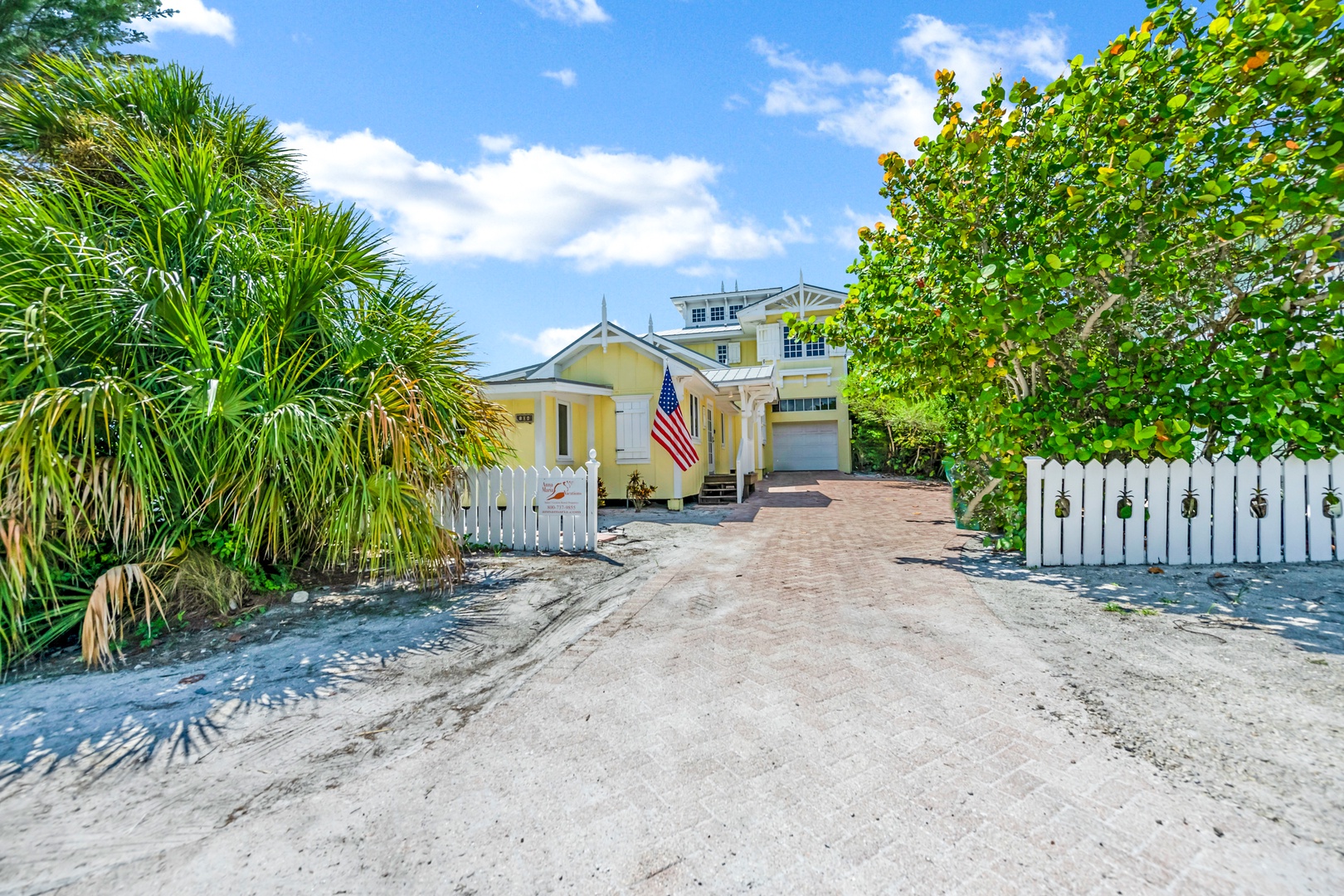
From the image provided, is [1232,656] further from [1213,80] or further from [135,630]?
[135,630]

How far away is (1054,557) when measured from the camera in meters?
5.80

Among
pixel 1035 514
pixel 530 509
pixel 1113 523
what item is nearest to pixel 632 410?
pixel 530 509

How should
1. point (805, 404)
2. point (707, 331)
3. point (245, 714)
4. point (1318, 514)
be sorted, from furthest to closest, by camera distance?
point (707, 331)
point (805, 404)
point (1318, 514)
point (245, 714)

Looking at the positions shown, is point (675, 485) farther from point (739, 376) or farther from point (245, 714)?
point (245, 714)

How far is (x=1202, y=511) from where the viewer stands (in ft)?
17.9

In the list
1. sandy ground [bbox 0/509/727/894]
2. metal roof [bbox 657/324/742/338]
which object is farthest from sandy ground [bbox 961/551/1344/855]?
metal roof [bbox 657/324/742/338]

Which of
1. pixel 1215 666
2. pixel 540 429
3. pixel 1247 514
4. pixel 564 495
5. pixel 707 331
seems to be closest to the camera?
pixel 1215 666

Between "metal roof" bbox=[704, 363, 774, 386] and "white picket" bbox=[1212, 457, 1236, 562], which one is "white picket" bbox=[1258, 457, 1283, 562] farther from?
"metal roof" bbox=[704, 363, 774, 386]

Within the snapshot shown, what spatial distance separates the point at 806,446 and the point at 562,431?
49.6 ft

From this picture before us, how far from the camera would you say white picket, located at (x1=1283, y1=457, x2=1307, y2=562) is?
17.3ft

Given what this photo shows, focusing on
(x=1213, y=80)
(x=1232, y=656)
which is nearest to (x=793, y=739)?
(x=1232, y=656)

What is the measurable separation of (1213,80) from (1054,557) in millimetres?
4180

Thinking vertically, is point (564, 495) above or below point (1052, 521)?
above

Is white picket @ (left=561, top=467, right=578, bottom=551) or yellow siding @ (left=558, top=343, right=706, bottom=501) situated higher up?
yellow siding @ (left=558, top=343, right=706, bottom=501)
